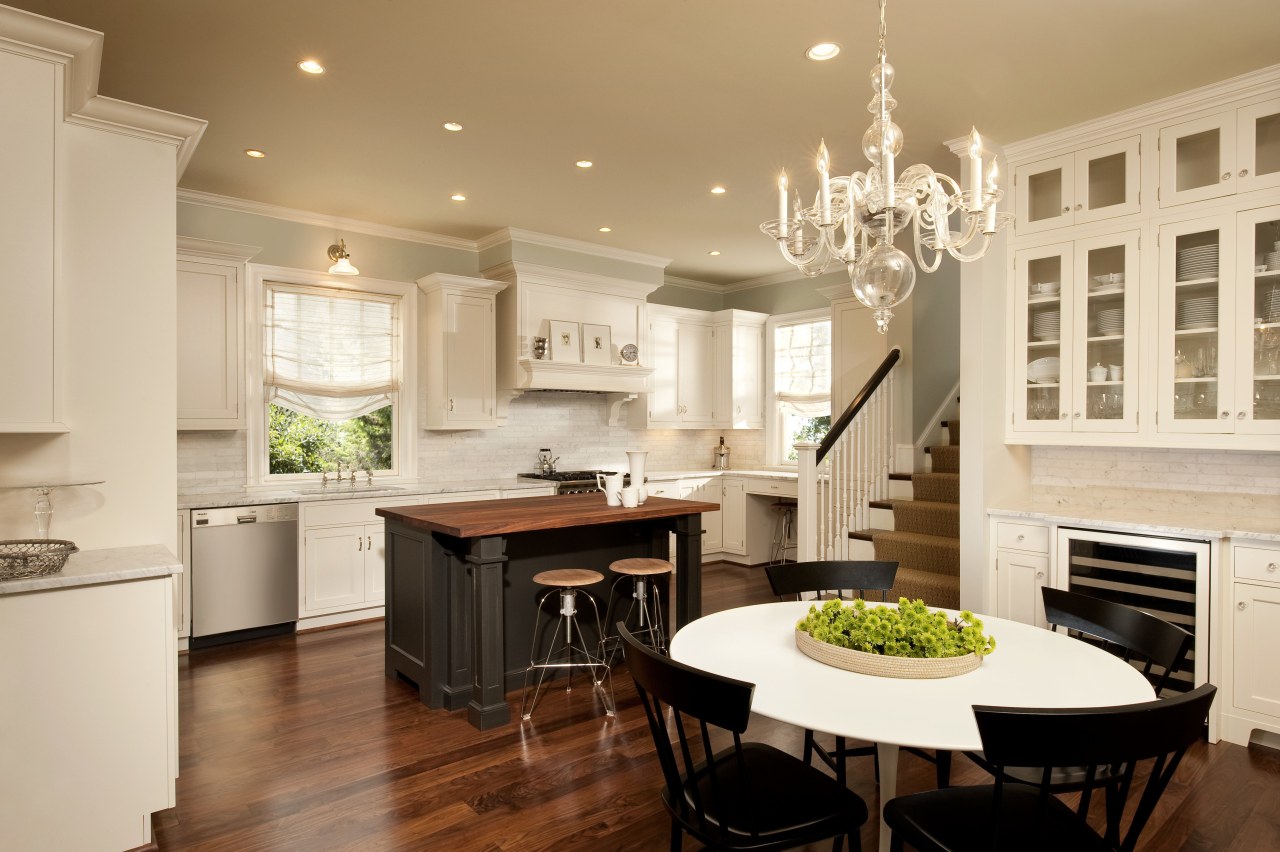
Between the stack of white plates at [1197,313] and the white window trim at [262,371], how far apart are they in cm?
498

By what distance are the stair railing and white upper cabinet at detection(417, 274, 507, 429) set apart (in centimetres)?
257

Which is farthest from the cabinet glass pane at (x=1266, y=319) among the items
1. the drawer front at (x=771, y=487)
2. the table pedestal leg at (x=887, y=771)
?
the drawer front at (x=771, y=487)

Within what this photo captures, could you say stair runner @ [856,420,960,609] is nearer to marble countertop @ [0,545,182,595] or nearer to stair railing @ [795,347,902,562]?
stair railing @ [795,347,902,562]

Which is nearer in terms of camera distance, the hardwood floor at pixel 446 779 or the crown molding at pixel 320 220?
the hardwood floor at pixel 446 779

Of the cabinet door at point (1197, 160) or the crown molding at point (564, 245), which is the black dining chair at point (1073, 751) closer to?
the cabinet door at point (1197, 160)

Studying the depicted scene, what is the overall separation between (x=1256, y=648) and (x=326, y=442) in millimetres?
5646

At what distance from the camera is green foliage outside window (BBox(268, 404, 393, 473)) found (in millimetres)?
5480

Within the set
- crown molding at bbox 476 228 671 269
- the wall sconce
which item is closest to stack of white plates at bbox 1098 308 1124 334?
crown molding at bbox 476 228 671 269

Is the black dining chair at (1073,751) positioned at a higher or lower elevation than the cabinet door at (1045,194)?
lower

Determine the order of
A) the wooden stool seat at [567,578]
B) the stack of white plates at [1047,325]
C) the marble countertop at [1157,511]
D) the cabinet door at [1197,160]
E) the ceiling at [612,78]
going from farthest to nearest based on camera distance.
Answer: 1. the stack of white plates at [1047,325]
2. the wooden stool seat at [567,578]
3. the cabinet door at [1197,160]
4. the marble countertop at [1157,511]
5. the ceiling at [612,78]

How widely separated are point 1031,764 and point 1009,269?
3266 millimetres

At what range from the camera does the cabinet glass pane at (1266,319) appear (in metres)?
3.28

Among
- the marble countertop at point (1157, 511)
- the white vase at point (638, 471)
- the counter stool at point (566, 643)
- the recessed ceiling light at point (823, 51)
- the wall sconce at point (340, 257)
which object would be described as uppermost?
the recessed ceiling light at point (823, 51)

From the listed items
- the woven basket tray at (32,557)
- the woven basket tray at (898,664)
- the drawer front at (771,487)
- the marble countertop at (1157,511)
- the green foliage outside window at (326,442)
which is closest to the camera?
the woven basket tray at (898,664)
